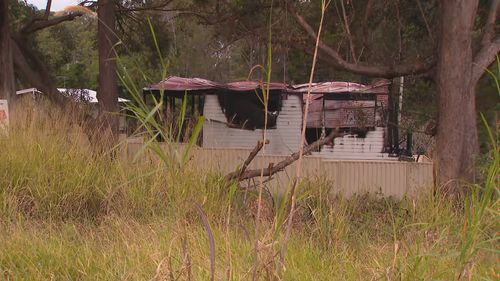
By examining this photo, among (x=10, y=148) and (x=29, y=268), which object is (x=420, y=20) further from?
(x=29, y=268)

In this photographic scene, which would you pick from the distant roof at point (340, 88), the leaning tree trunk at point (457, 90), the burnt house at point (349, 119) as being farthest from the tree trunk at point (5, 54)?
the leaning tree trunk at point (457, 90)

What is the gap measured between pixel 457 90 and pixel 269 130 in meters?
8.36

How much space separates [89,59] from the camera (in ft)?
127

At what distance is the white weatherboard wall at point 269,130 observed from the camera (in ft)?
54.8

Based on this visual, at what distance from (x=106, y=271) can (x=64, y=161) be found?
2488 mm

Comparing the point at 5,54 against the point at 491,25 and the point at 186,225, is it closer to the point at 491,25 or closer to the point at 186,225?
the point at 491,25

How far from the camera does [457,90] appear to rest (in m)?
9.40

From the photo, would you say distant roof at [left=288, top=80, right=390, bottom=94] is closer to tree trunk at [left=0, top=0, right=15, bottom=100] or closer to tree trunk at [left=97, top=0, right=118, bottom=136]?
tree trunk at [left=97, top=0, right=118, bottom=136]

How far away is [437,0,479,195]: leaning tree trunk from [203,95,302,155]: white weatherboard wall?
7148mm

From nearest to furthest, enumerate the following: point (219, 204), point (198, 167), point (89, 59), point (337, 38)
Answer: point (219, 204) → point (198, 167) → point (337, 38) → point (89, 59)

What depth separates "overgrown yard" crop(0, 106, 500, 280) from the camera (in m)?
3.06

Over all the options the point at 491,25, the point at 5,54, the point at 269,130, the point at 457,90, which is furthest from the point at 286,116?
the point at 457,90

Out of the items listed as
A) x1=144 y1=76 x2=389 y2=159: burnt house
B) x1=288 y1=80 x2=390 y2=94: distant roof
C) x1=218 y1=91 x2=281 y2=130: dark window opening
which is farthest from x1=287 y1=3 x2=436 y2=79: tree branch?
x1=218 y1=91 x2=281 y2=130: dark window opening

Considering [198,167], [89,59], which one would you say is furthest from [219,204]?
[89,59]
